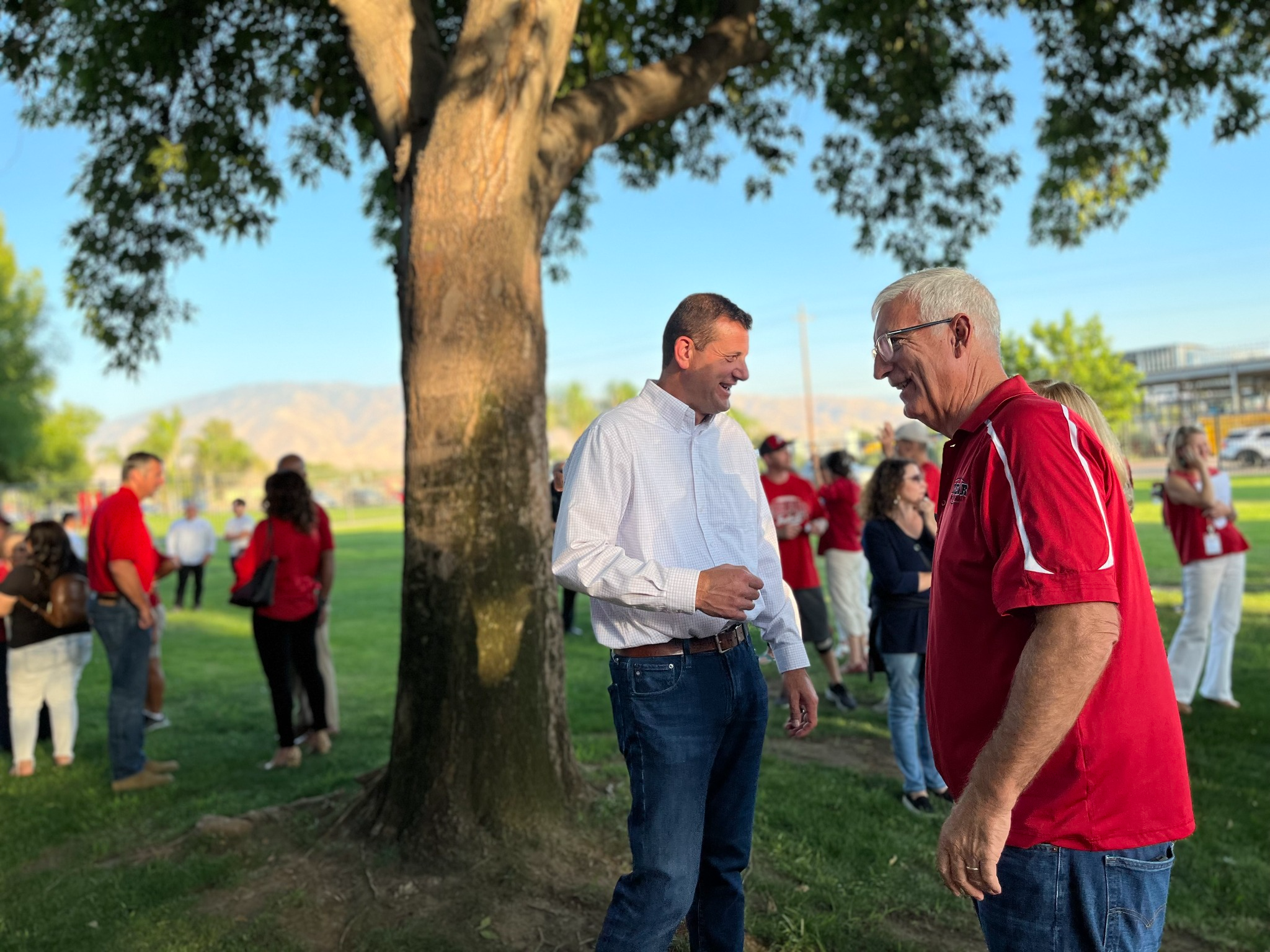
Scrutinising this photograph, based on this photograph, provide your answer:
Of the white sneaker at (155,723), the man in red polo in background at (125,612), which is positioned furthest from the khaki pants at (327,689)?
the white sneaker at (155,723)

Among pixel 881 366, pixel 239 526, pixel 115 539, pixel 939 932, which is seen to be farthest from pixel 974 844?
pixel 239 526

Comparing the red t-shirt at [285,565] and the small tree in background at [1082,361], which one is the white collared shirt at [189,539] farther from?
the small tree in background at [1082,361]

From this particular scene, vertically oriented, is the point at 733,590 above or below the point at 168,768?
above

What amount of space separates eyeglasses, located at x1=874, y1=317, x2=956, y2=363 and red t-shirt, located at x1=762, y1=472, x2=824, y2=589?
19.1 feet

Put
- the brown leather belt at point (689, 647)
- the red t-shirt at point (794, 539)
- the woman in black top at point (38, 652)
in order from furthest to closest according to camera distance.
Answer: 1. the red t-shirt at point (794, 539)
2. the woman in black top at point (38, 652)
3. the brown leather belt at point (689, 647)

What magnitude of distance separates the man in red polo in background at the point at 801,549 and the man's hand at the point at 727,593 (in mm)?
5189

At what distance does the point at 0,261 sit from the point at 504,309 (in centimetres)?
4592

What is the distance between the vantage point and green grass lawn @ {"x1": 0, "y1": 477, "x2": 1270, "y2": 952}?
395 centimetres

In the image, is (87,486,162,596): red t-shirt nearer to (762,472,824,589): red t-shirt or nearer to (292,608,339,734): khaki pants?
(292,608,339,734): khaki pants

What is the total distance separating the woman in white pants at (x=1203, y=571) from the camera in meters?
7.18

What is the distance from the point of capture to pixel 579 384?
4966 inches

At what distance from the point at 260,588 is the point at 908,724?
4.37 meters

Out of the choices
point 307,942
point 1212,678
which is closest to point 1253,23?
point 1212,678

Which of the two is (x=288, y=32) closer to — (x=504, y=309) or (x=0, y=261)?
(x=504, y=309)
